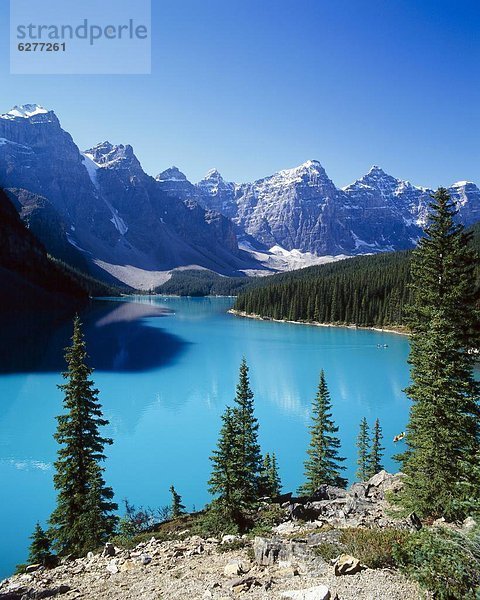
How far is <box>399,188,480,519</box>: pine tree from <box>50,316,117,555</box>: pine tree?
11.8 m

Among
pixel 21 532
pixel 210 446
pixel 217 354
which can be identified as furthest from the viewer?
pixel 217 354

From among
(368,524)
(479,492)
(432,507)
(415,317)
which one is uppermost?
(415,317)

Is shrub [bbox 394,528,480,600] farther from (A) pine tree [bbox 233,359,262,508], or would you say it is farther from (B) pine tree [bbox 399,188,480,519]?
(A) pine tree [bbox 233,359,262,508]

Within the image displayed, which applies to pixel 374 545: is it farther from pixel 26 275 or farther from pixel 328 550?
pixel 26 275

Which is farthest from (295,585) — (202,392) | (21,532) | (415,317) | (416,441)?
(202,392)

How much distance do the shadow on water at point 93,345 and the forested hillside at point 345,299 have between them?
43.0 m

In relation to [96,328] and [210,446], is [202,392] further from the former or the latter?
[96,328]

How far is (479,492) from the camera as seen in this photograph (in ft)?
39.1

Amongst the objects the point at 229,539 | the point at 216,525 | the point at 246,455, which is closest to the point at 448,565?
the point at 229,539

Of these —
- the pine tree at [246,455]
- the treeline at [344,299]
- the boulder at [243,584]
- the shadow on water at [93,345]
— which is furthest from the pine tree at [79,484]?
the treeline at [344,299]

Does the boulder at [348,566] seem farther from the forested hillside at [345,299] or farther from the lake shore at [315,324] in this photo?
the forested hillside at [345,299]

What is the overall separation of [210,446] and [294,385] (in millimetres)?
20985

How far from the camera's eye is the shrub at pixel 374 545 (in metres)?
8.73

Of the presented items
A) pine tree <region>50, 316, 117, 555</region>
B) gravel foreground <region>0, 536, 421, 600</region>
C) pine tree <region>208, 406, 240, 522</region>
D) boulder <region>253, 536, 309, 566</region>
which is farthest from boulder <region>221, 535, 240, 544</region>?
pine tree <region>50, 316, 117, 555</region>
